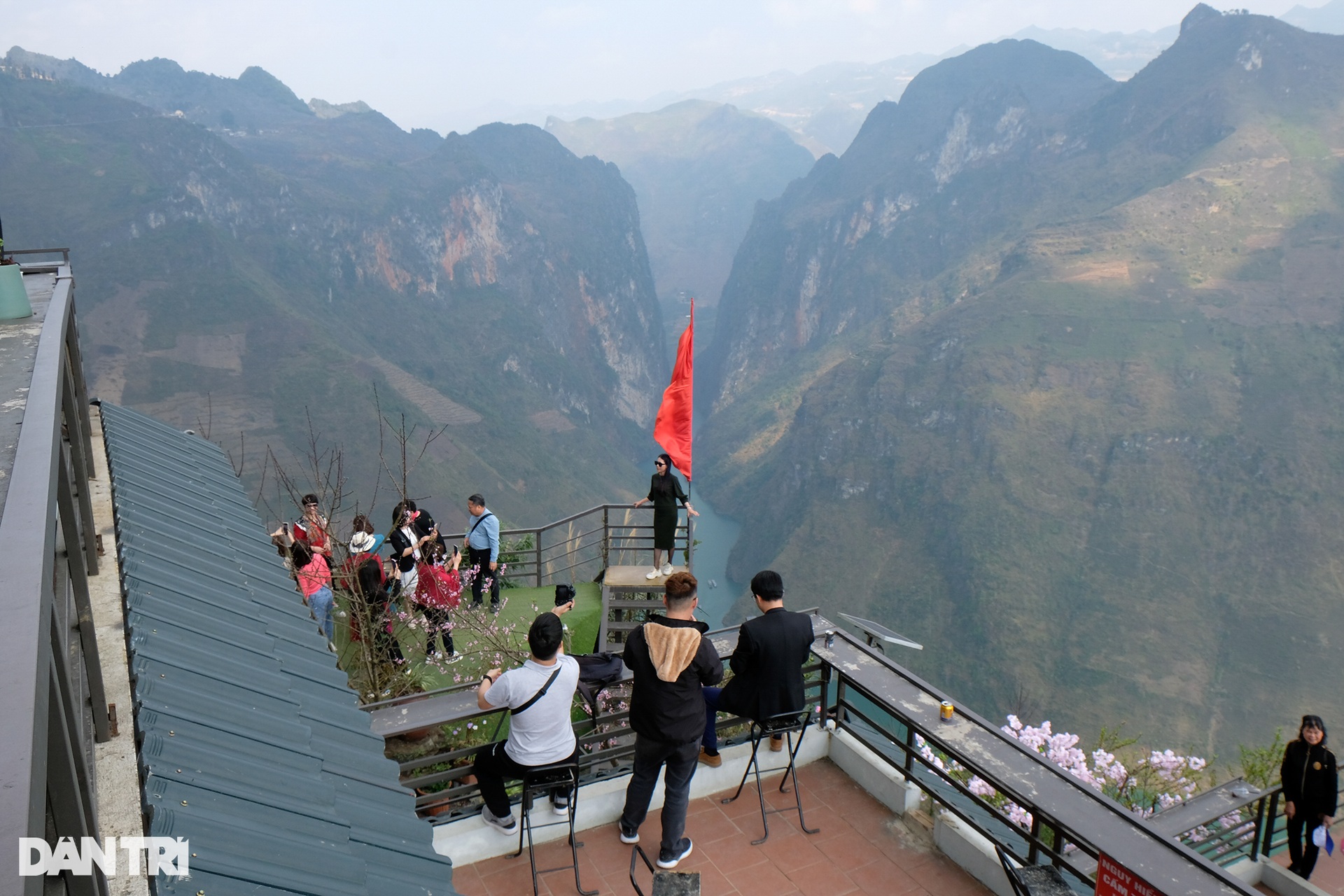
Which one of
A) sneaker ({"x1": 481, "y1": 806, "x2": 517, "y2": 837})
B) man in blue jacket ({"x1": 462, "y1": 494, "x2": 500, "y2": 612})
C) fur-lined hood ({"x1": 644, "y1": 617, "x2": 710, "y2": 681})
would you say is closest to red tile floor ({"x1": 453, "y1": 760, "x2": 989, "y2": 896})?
sneaker ({"x1": 481, "y1": 806, "x2": 517, "y2": 837})

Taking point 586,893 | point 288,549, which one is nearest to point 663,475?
point 288,549

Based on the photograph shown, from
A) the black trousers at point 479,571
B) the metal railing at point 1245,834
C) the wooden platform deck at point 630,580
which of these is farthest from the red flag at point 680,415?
the metal railing at point 1245,834

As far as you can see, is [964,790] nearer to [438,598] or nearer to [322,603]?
[322,603]

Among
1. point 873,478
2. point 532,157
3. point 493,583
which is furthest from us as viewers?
point 532,157

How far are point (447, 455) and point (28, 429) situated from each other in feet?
240

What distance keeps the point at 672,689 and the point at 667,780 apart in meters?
0.58

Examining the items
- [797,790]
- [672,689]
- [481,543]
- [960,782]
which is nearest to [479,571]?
[481,543]

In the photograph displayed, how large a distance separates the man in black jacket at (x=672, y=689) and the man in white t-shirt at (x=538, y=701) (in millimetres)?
342

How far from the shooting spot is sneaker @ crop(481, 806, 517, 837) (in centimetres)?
507

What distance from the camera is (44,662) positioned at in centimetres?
168

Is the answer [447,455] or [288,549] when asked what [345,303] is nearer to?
[447,455]

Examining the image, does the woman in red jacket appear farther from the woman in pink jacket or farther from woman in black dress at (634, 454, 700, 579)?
woman in black dress at (634, 454, 700, 579)

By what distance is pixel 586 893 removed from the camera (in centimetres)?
485

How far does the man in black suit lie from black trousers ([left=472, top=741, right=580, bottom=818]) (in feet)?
3.12
